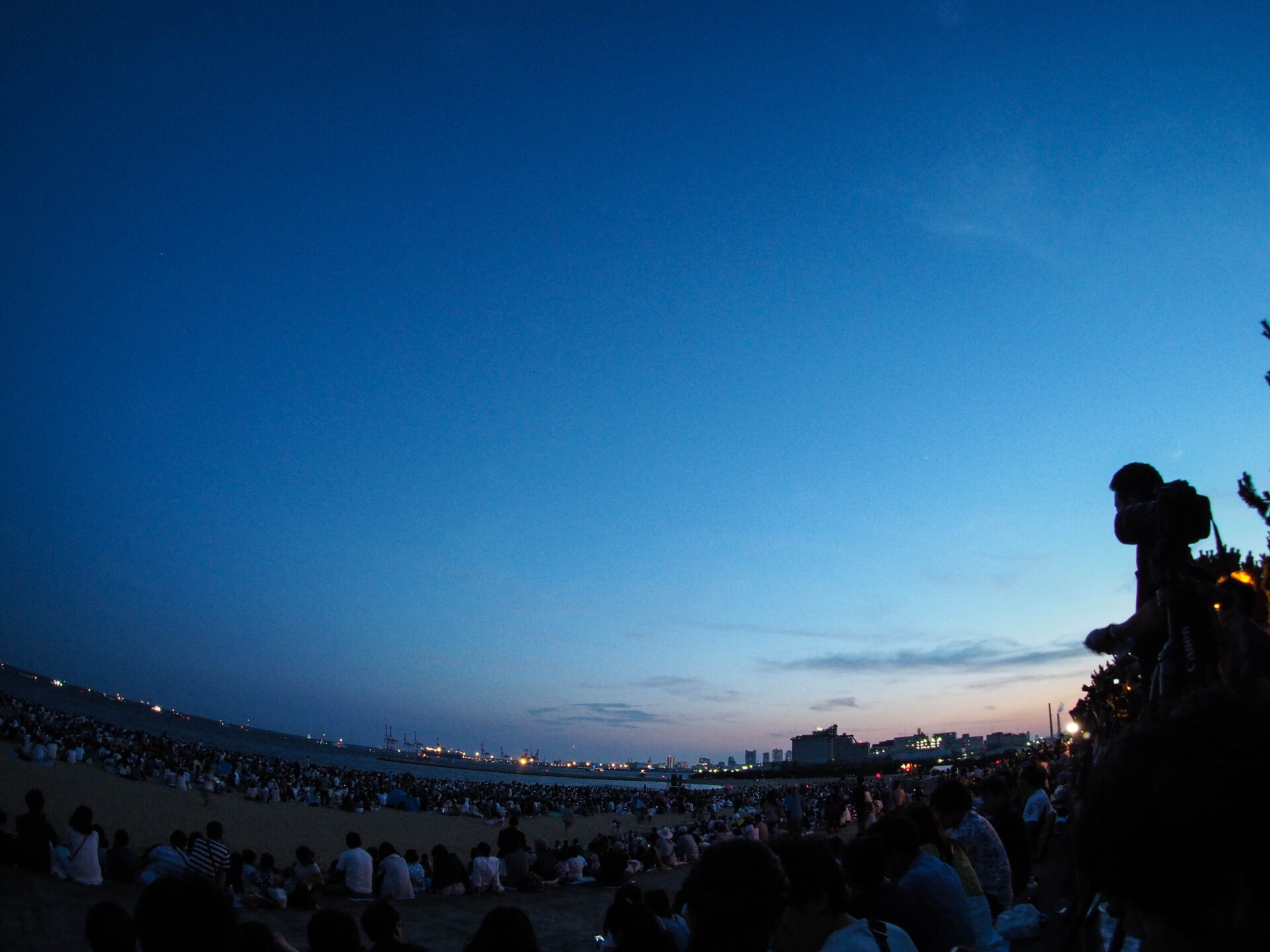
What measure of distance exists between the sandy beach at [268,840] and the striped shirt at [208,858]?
871 mm

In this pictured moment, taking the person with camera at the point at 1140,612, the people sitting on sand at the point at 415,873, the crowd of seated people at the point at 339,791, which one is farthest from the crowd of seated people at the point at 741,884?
the crowd of seated people at the point at 339,791

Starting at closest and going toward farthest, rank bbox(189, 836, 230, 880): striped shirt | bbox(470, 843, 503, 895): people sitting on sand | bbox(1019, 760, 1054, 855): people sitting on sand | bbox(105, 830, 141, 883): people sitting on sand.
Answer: bbox(189, 836, 230, 880): striped shirt
bbox(1019, 760, 1054, 855): people sitting on sand
bbox(105, 830, 141, 883): people sitting on sand
bbox(470, 843, 503, 895): people sitting on sand

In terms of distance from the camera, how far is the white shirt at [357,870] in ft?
37.4

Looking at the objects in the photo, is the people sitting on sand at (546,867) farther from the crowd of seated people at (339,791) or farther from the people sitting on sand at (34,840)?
the people sitting on sand at (34,840)

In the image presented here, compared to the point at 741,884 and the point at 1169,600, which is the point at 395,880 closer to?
the point at 741,884

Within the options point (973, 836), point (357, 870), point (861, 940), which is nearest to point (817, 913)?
point (861, 940)

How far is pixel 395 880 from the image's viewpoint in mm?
11398

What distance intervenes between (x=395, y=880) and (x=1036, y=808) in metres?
9.60

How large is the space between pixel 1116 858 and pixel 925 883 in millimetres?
3868

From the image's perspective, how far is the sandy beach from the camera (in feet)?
28.4

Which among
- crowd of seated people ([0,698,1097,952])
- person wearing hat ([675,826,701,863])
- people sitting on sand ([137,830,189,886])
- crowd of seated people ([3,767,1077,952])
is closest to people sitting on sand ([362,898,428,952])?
crowd of seated people ([3,767,1077,952])

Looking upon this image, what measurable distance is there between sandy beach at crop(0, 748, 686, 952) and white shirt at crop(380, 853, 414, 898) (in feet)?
0.89

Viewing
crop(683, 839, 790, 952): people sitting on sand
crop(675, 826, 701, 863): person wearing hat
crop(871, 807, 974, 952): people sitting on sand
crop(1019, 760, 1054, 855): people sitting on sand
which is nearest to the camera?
crop(683, 839, 790, 952): people sitting on sand

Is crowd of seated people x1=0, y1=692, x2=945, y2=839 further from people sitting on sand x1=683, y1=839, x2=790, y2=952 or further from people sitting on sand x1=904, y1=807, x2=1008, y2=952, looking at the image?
people sitting on sand x1=683, y1=839, x2=790, y2=952
